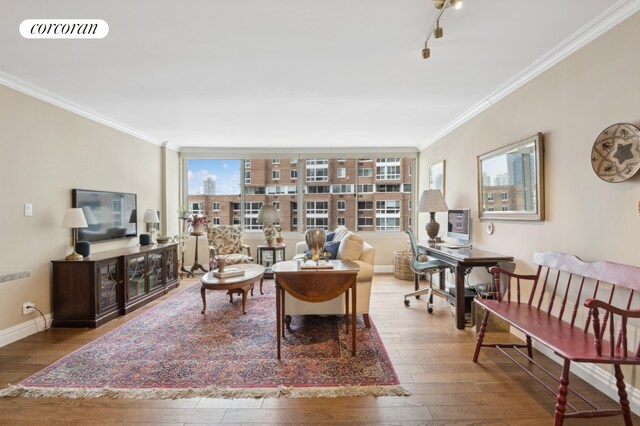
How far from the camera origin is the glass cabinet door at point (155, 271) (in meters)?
3.83

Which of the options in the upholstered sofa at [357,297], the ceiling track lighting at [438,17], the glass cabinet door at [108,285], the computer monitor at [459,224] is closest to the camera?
Result: the ceiling track lighting at [438,17]

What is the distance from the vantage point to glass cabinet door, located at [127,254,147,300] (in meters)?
3.42

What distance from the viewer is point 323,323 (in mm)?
3029

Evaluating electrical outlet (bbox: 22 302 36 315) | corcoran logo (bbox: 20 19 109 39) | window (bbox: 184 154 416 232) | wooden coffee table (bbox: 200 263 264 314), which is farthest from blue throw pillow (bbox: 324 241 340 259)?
electrical outlet (bbox: 22 302 36 315)

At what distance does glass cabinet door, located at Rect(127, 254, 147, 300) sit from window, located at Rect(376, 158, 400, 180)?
4079 millimetres

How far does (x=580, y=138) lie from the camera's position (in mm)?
2078

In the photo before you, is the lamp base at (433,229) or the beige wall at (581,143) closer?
the beige wall at (581,143)

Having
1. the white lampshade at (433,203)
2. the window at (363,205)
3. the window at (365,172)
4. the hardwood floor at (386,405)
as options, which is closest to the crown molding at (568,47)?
the white lampshade at (433,203)

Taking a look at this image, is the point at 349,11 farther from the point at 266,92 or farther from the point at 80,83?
the point at 80,83

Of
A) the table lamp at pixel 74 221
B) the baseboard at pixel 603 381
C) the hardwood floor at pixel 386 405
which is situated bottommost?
the hardwood floor at pixel 386 405

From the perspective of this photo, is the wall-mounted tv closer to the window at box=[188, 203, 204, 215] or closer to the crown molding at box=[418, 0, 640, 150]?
the window at box=[188, 203, 204, 215]

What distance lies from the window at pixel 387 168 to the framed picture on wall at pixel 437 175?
0.88 m

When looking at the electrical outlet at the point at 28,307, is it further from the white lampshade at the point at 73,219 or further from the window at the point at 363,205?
the window at the point at 363,205

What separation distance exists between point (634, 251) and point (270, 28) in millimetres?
2542
